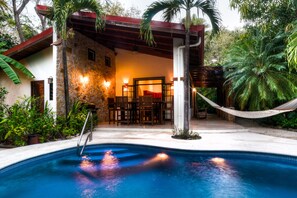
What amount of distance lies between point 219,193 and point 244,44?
6.81 meters

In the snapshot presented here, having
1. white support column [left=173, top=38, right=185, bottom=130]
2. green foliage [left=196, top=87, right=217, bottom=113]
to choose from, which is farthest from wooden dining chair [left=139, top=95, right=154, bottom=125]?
green foliage [left=196, top=87, right=217, bottom=113]

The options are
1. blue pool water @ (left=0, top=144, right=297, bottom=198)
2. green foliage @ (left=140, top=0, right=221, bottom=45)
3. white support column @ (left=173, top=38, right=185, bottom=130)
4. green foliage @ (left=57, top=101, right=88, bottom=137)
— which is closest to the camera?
blue pool water @ (left=0, top=144, right=297, bottom=198)

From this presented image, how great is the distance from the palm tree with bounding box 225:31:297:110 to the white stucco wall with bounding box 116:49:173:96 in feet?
11.8

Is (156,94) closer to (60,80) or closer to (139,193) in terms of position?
(60,80)

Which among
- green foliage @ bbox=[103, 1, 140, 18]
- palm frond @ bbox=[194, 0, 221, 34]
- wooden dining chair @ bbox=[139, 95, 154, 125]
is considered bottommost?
wooden dining chair @ bbox=[139, 95, 154, 125]

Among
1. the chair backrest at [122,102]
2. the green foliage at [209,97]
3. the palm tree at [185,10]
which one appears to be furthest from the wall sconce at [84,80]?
the green foliage at [209,97]

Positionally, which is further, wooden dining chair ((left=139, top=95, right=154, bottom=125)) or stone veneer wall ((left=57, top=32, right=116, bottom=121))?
wooden dining chair ((left=139, top=95, right=154, bottom=125))

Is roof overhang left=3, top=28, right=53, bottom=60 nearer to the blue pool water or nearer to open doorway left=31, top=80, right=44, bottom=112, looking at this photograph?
open doorway left=31, top=80, right=44, bottom=112

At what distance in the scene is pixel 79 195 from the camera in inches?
122

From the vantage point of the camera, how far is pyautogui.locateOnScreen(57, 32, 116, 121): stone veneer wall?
7.45 meters

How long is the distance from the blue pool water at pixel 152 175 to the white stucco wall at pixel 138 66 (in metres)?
6.51

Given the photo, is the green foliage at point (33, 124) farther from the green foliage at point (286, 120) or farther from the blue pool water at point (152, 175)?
the green foliage at point (286, 120)

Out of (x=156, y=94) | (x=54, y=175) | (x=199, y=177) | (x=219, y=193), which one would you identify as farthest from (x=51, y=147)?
(x=156, y=94)

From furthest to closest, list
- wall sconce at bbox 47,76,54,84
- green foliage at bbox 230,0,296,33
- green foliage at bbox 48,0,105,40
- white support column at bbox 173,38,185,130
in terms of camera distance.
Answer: green foliage at bbox 230,0,296,33
wall sconce at bbox 47,76,54,84
white support column at bbox 173,38,185,130
green foliage at bbox 48,0,105,40
